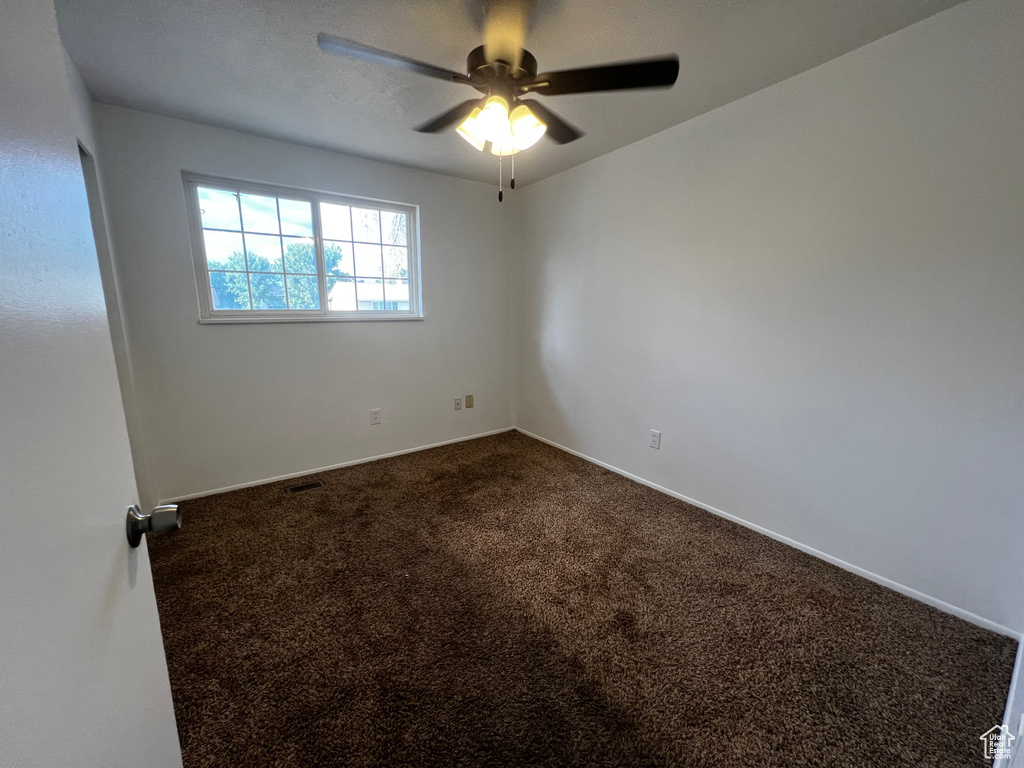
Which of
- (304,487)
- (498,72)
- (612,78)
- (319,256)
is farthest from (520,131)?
(304,487)

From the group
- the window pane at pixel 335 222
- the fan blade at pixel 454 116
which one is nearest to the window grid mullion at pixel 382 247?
the window pane at pixel 335 222

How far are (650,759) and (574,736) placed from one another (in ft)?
0.72

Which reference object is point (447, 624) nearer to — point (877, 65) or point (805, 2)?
point (805, 2)

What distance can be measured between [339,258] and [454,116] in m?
1.63

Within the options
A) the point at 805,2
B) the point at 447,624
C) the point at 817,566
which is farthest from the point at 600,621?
the point at 805,2

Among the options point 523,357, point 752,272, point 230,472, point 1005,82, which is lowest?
point 230,472

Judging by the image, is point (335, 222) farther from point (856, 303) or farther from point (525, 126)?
point (856, 303)

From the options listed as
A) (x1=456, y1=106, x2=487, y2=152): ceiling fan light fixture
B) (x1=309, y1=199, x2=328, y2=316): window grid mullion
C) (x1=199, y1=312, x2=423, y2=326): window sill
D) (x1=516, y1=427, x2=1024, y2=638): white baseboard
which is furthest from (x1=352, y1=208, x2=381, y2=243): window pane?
(x1=516, y1=427, x2=1024, y2=638): white baseboard

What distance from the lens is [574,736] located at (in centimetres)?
117

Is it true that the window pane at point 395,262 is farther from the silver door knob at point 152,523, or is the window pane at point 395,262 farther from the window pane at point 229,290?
the silver door knob at point 152,523

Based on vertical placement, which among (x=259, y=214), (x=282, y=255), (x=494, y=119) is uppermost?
(x=494, y=119)

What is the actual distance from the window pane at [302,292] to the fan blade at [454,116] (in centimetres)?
152

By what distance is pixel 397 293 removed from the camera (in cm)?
321

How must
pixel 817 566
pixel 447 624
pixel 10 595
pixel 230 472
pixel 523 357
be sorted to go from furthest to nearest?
pixel 523 357 < pixel 230 472 < pixel 817 566 < pixel 447 624 < pixel 10 595
